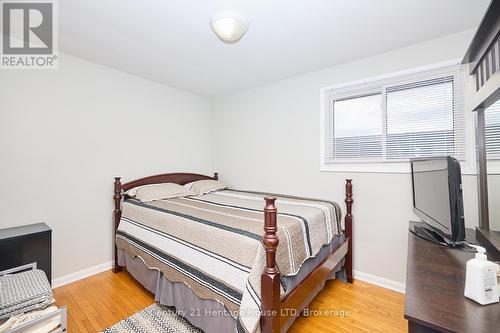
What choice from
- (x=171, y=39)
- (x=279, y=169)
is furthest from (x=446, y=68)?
(x=171, y=39)

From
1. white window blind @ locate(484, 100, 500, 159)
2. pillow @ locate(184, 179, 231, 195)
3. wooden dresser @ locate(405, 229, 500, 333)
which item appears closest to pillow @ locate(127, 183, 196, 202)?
pillow @ locate(184, 179, 231, 195)

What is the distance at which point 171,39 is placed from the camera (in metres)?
2.17

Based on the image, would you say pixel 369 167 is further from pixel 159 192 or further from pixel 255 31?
pixel 159 192

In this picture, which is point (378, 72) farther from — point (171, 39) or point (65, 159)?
point (65, 159)

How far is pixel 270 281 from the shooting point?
4.37 feet

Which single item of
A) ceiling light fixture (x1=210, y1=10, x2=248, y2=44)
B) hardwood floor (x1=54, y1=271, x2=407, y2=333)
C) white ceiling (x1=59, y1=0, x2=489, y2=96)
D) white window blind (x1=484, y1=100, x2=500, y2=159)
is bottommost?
hardwood floor (x1=54, y1=271, x2=407, y2=333)

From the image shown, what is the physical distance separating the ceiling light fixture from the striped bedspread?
1.46 metres

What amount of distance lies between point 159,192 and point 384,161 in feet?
8.54

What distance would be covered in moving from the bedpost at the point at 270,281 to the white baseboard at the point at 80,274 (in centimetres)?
229

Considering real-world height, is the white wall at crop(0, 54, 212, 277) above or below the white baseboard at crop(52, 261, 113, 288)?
above

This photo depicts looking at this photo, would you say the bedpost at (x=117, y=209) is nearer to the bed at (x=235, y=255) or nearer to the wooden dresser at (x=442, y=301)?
the bed at (x=235, y=255)

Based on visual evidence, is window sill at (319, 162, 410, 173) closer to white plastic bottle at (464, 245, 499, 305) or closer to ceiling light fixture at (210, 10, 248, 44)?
white plastic bottle at (464, 245, 499, 305)

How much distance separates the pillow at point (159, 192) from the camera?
8.70 ft

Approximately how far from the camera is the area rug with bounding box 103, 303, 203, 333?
175cm
